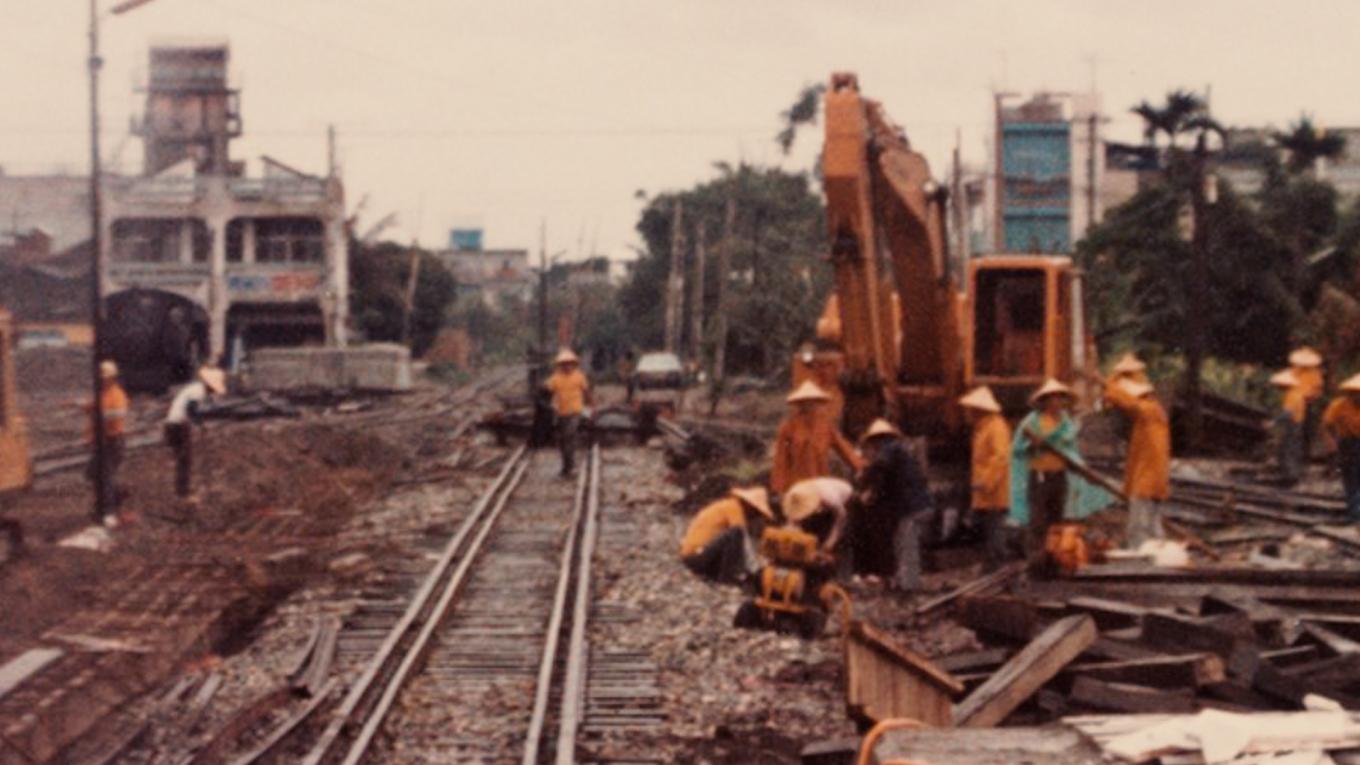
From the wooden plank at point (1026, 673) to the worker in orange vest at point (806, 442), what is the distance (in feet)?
19.0

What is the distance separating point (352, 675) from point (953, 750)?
7.25 m

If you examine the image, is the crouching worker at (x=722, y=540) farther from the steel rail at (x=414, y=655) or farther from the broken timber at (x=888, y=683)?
the broken timber at (x=888, y=683)

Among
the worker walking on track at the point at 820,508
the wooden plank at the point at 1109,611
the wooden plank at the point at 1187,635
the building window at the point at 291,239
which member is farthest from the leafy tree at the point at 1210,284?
the building window at the point at 291,239

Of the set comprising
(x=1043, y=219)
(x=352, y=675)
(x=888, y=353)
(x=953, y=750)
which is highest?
(x=1043, y=219)

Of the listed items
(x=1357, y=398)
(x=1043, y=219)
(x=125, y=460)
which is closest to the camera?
(x=1357, y=398)

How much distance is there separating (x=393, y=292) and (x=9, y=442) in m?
55.9

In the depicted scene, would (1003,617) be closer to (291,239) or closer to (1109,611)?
(1109,611)

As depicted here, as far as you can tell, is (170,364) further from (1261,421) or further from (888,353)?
(888,353)

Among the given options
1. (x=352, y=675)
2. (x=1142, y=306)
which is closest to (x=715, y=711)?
(x=352, y=675)

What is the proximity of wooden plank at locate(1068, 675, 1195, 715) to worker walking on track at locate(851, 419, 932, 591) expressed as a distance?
20.1ft

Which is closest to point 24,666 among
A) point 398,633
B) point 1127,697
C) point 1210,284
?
point 398,633

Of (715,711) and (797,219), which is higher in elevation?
(797,219)

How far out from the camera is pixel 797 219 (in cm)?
6962

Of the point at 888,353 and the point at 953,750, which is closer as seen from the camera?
the point at 953,750
